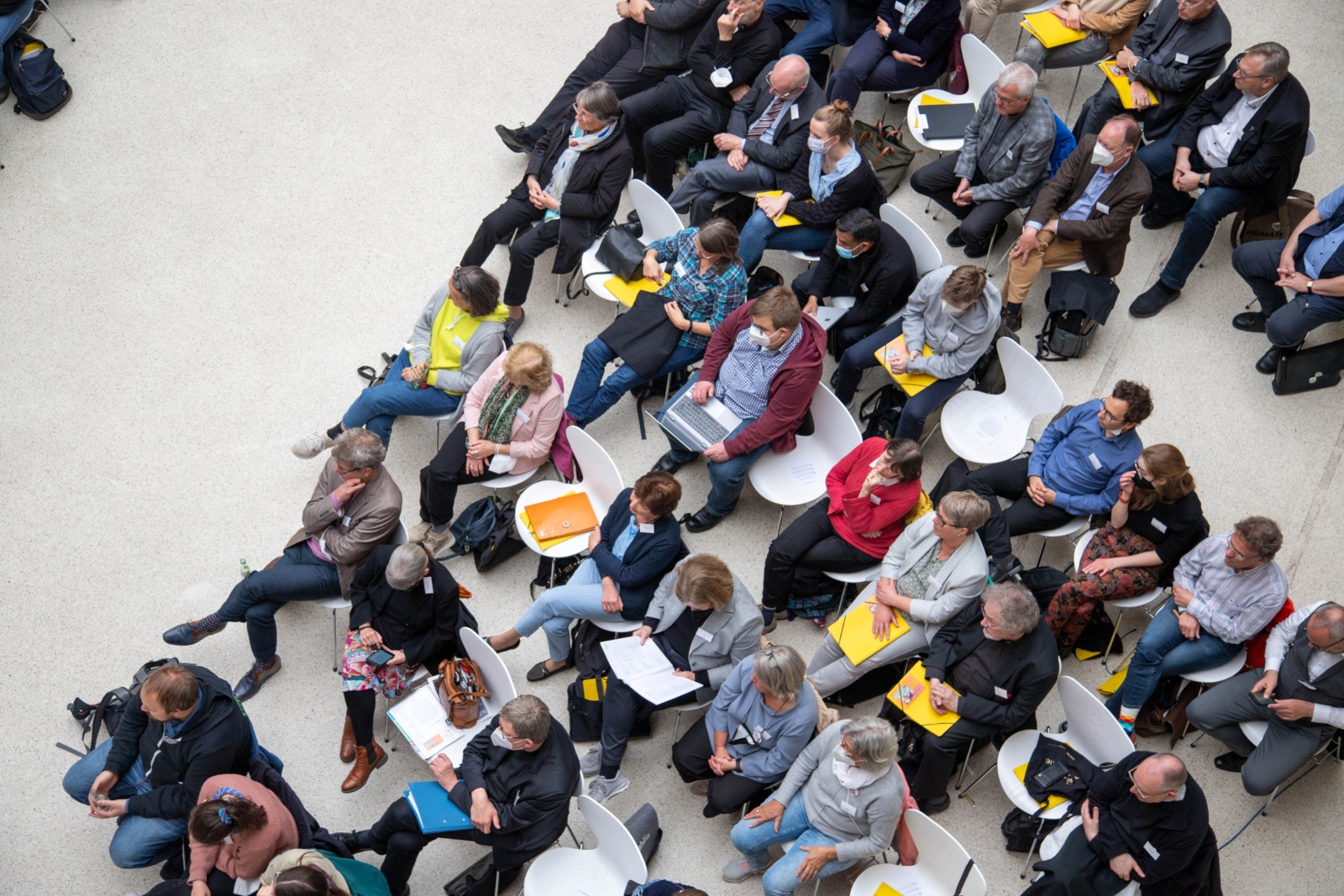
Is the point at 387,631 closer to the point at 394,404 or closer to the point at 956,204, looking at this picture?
the point at 394,404

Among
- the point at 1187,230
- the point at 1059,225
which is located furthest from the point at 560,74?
the point at 1187,230

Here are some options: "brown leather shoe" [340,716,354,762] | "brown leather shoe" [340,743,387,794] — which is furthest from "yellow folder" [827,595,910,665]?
"brown leather shoe" [340,716,354,762]

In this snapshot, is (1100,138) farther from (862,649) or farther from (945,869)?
(945,869)

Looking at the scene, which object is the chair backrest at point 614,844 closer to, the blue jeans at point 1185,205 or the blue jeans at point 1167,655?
the blue jeans at point 1167,655

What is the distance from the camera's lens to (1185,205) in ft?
24.0

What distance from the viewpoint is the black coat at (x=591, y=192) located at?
7.02m

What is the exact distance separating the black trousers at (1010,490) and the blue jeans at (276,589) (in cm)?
302

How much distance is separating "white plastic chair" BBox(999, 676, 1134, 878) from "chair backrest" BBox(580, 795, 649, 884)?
165 centimetres

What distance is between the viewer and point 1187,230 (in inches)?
269

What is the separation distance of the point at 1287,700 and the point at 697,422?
3.01 meters

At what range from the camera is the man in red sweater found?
19.6 feet

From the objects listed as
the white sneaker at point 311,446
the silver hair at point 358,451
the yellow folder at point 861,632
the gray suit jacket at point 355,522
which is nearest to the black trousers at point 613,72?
the white sneaker at point 311,446

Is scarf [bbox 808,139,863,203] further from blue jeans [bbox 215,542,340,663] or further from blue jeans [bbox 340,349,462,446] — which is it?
blue jeans [bbox 215,542,340,663]

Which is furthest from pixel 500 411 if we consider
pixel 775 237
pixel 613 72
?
pixel 613 72
